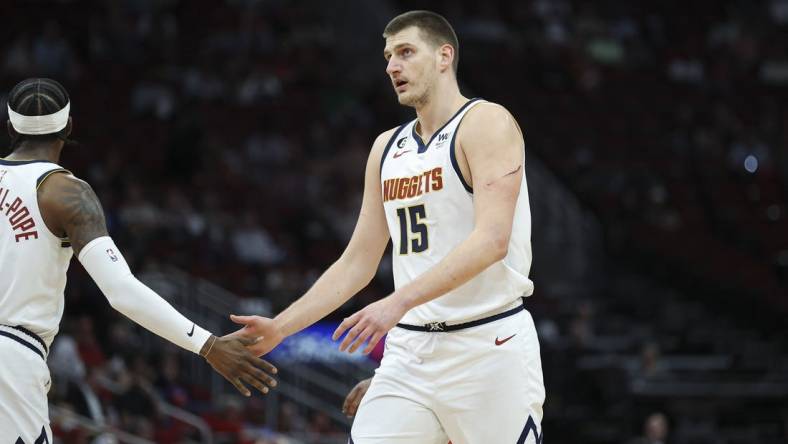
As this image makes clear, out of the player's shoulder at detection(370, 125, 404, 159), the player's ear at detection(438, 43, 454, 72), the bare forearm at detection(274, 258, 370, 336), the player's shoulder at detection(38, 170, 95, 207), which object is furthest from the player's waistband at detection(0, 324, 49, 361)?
the player's ear at detection(438, 43, 454, 72)

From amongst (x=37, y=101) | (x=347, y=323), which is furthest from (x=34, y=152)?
(x=347, y=323)

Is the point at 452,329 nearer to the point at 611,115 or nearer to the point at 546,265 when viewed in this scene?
the point at 546,265

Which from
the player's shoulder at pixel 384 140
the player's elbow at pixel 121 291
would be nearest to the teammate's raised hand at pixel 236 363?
the player's elbow at pixel 121 291

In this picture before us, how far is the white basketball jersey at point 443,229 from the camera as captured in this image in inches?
225

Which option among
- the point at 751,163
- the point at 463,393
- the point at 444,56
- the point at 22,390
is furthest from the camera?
the point at 751,163

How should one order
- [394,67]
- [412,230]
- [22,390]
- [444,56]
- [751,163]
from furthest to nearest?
[751,163], [444,56], [394,67], [412,230], [22,390]

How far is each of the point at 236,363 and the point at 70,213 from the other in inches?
43.7

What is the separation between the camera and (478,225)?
5492mm

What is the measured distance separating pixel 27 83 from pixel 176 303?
9.96m

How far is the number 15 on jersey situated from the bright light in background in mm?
19064

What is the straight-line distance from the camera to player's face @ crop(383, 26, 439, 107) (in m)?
6.02

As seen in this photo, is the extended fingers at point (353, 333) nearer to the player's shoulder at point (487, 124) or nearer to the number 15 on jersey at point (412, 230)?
the number 15 on jersey at point (412, 230)

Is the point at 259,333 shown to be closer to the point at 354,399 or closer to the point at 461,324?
the point at 354,399

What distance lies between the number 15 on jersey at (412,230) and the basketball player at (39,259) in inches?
44.7
